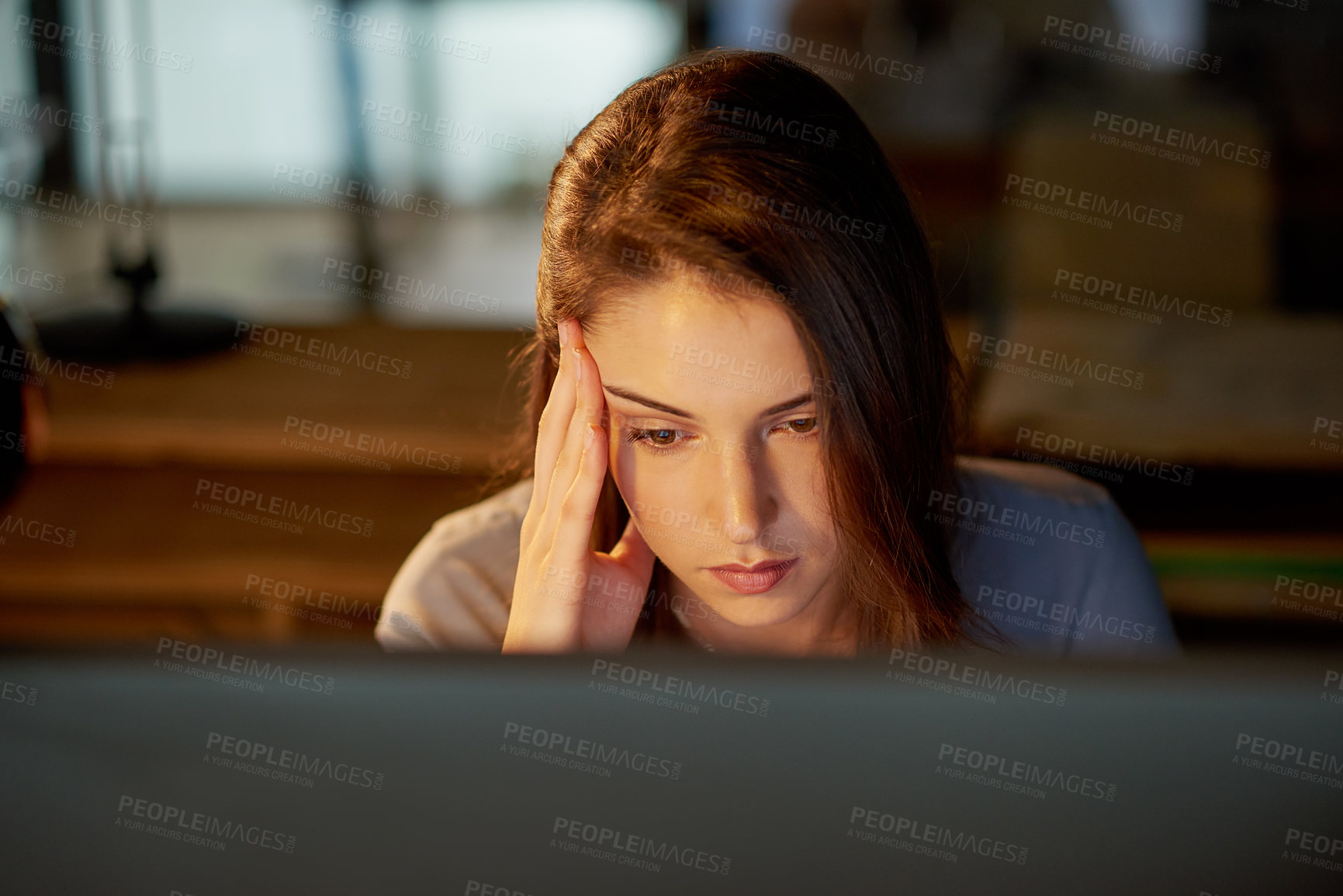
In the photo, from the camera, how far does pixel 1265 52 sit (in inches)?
190

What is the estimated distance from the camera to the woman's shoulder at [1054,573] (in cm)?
124

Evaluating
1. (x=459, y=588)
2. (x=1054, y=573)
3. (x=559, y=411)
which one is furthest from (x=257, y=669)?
(x=1054, y=573)

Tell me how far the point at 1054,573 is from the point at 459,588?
0.67m

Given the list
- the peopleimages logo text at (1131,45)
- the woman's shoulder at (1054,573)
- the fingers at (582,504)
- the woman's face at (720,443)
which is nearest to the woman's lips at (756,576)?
the woman's face at (720,443)

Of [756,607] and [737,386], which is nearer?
[737,386]

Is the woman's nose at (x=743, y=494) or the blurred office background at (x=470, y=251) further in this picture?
the blurred office background at (x=470, y=251)

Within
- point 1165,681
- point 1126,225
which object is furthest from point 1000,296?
A: point 1165,681

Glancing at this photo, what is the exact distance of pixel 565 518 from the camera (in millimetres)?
1013

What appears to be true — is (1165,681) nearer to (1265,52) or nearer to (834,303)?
(834,303)

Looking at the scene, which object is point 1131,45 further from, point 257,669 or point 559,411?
point 257,669

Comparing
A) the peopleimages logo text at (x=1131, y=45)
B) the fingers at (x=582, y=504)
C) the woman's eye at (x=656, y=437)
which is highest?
the peopleimages logo text at (x=1131, y=45)

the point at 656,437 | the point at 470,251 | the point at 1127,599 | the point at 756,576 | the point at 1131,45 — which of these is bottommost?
the point at 470,251

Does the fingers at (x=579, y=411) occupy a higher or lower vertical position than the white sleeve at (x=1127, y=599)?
higher

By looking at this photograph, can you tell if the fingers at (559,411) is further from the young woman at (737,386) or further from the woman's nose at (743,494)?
the woman's nose at (743,494)
